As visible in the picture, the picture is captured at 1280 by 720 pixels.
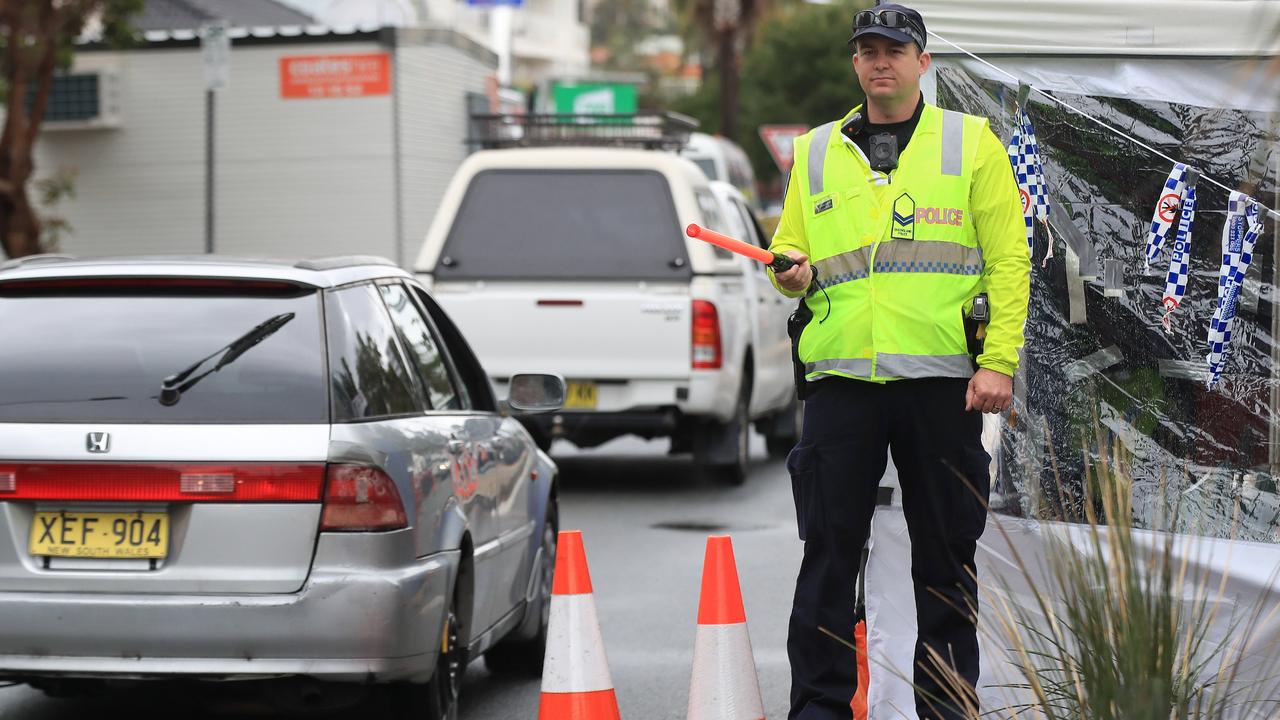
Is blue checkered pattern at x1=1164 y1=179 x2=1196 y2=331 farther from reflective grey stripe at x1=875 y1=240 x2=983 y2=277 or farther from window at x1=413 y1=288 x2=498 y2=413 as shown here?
window at x1=413 y1=288 x2=498 y2=413

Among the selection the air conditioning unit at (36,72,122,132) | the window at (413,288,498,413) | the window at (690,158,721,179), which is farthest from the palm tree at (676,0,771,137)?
the window at (413,288,498,413)

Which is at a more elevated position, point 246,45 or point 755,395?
point 246,45

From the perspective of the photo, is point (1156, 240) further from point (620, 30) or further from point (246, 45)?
point (620, 30)

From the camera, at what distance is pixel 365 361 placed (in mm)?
5793

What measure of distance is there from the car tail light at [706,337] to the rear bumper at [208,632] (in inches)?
274

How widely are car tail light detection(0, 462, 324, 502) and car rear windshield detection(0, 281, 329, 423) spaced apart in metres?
0.16

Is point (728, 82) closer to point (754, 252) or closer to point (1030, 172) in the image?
point (1030, 172)

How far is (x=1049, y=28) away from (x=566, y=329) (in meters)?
6.97

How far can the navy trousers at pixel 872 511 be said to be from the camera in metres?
5.01

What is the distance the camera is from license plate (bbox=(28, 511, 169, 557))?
208 inches

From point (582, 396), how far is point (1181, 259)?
23.9ft

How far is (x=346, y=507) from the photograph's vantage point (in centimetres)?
534

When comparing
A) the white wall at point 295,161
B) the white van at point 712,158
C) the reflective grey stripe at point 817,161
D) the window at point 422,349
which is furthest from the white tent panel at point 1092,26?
the white wall at point 295,161

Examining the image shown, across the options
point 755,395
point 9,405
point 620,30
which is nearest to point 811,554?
point 9,405
